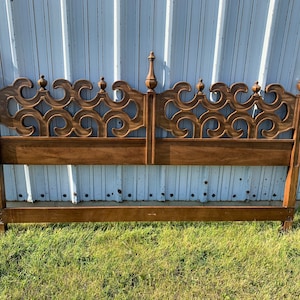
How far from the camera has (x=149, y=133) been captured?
7.88 feet

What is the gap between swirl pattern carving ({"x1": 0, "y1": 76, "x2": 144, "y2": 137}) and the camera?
231cm

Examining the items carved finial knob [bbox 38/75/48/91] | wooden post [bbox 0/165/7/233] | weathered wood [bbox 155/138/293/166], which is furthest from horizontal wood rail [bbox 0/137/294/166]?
carved finial knob [bbox 38/75/48/91]

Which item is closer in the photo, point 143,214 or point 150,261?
point 150,261

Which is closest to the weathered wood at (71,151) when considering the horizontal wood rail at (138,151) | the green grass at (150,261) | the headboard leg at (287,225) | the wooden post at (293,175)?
the horizontal wood rail at (138,151)

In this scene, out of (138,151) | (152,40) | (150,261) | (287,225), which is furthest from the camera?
(287,225)

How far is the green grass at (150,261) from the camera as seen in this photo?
1979mm

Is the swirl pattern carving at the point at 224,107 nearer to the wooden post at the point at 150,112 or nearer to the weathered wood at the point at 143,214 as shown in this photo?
the wooden post at the point at 150,112

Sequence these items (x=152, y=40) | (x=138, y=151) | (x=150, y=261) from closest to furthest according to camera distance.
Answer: (x=150, y=261)
(x=152, y=40)
(x=138, y=151)

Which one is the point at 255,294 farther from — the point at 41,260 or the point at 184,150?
the point at 41,260

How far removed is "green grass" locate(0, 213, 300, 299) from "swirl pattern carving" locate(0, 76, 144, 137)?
0.86 m

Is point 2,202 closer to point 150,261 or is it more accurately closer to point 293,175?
point 150,261

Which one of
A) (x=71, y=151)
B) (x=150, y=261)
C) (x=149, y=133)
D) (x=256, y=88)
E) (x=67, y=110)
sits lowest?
(x=150, y=261)

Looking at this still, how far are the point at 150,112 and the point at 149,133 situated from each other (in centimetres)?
17

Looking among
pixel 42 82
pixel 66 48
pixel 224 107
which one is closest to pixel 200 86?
pixel 224 107
